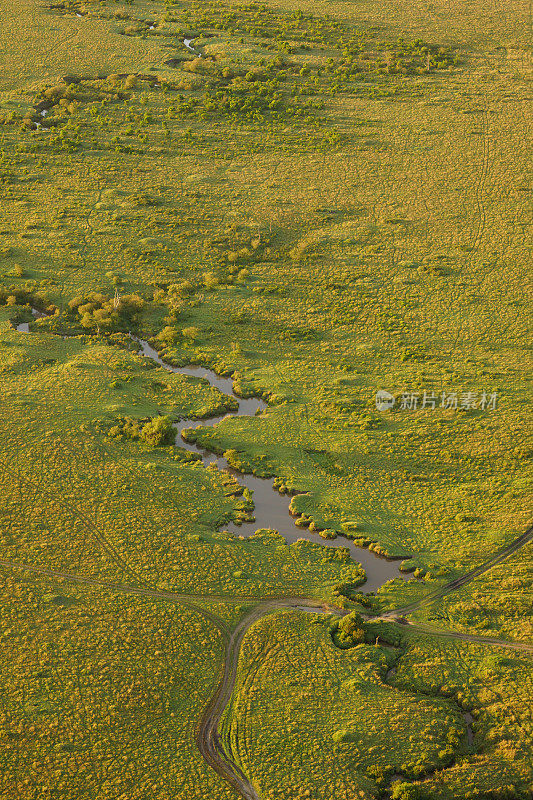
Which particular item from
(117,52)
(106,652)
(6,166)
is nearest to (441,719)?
(106,652)

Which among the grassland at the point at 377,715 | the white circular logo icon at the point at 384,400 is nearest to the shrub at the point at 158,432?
the white circular logo icon at the point at 384,400

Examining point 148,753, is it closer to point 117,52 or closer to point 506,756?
point 506,756

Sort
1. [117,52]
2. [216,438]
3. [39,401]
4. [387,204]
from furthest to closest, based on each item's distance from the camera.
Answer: [117,52] < [387,204] < [39,401] < [216,438]

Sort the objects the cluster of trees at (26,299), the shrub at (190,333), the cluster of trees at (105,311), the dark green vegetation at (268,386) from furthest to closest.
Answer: the cluster of trees at (26,299)
the cluster of trees at (105,311)
the shrub at (190,333)
the dark green vegetation at (268,386)

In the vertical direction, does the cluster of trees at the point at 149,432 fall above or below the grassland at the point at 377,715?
above
